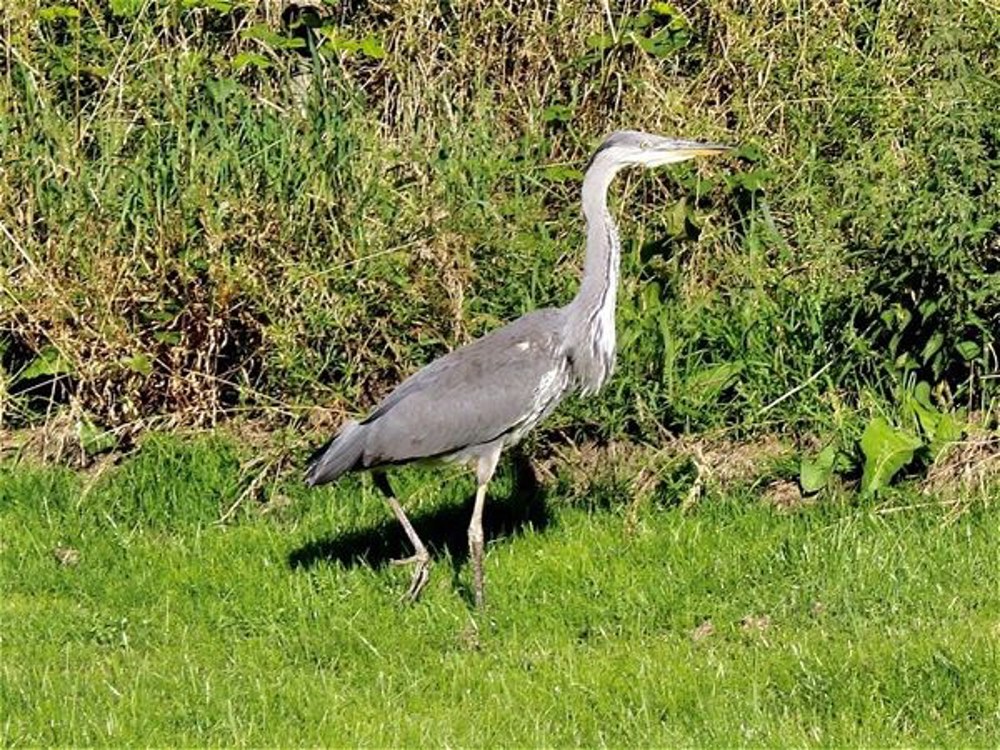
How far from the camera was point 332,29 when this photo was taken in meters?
9.45

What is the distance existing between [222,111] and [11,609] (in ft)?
9.56

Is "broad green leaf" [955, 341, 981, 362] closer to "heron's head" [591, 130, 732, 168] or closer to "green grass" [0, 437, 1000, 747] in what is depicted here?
→ "green grass" [0, 437, 1000, 747]

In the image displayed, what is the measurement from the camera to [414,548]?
7.43 m

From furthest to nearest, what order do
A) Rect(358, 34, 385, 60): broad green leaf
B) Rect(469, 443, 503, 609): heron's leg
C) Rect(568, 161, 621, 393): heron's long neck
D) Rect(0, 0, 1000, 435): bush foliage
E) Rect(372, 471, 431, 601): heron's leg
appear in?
Rect(358, 34, 385, 60): broad green leaf
Rect(0, 0, 1000, 435): bush foliage
Rect(568, 161, 621, 393): heron's long neck
Rect(372, 471, 431, 601): heron's leg
Rect(469, 443, 503, 609): heron's leg

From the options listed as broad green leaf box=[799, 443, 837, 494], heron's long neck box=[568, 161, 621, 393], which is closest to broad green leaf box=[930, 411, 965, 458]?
broad green leaf box=[799, 443, 837, 494]

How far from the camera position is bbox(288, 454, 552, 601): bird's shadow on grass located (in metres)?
7.53

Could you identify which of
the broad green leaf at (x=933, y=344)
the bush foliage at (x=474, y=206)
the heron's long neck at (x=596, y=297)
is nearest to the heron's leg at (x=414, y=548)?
the heron's long neck at (x=596, y=297)

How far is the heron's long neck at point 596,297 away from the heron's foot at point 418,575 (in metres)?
1.00

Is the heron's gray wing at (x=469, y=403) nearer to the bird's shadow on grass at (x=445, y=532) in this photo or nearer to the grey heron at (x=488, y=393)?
the grey heron at (x=488, y=393)

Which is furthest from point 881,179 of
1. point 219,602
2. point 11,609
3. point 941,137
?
point 11,609

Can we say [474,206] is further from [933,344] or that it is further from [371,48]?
[933,344]

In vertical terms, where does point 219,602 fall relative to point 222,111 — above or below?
below

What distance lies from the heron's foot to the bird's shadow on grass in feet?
0.59

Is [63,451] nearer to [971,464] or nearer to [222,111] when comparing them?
[222,111]
